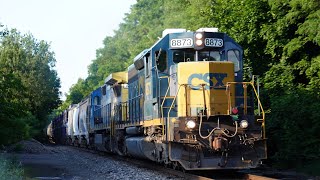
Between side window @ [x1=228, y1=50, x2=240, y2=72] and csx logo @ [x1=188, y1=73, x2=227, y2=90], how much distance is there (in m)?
0.73

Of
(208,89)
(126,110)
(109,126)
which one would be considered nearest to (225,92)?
(208,89)

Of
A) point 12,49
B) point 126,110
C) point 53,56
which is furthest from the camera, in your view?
point 53,56

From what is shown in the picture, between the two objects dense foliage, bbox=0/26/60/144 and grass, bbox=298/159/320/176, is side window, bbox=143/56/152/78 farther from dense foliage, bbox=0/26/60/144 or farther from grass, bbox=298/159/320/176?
dense foliage, bbox=0/26/60/144

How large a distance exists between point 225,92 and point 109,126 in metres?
9.95

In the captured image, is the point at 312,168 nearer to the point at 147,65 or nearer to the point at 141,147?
the point at 141,147

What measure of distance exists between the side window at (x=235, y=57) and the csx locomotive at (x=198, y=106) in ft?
0.08

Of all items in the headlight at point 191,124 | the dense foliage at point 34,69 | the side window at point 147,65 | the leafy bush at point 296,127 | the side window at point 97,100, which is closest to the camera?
the headlight at point 191,124

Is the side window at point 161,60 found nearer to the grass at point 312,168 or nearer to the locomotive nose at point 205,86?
the locomotive nose at point 205,86

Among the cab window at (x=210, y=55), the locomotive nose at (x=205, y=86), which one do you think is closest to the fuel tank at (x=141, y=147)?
the locomotive nose at (x=205, y=86)

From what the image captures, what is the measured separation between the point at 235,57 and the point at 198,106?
170cm

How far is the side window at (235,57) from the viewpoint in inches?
477

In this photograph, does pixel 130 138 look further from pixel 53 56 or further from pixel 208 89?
pixel 53 56

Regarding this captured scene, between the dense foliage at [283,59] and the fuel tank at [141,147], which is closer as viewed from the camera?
the fuel tank at [141,147]

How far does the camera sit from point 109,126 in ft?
67.8
